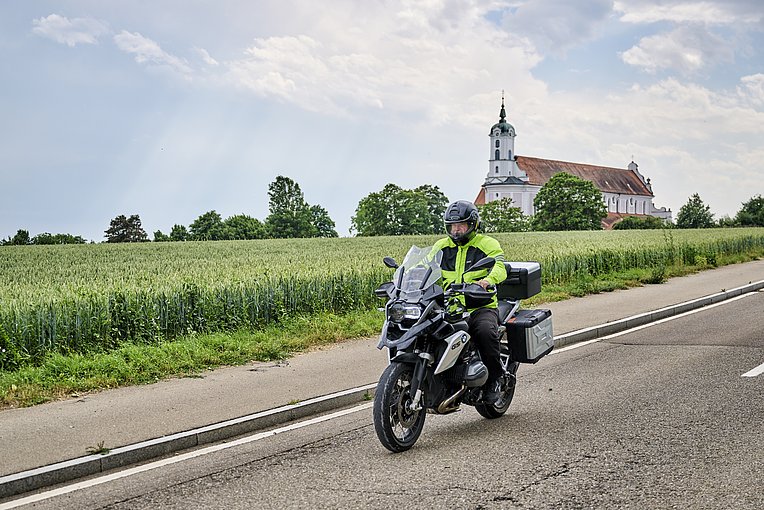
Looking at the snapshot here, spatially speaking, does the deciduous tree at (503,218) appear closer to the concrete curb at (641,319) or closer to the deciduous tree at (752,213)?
the deciduous tree at (752,213)

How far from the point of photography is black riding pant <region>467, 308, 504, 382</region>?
7367mm

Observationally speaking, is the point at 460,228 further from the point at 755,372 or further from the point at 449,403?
the point at 755,372

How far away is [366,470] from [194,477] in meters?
1.28

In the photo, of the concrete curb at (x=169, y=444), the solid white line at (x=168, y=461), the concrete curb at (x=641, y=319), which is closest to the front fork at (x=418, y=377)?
the solid white line at (x=168, y=461)

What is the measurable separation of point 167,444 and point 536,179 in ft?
556

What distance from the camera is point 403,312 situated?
22.2 ft

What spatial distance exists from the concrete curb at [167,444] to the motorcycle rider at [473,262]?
2003mm

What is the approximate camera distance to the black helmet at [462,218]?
7426mm

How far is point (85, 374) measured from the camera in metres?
9.80

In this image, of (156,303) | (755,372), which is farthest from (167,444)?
(755,372)

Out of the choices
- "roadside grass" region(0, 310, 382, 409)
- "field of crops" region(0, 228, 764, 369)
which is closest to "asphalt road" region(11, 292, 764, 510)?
"roadside grass" region(0, 310, 382, 409)

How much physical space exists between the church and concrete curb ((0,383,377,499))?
157 meters

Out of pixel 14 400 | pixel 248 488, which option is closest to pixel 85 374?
pixel 14 400

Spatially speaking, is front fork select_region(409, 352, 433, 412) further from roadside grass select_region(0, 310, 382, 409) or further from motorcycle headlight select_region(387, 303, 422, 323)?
roadside grass select_region(0, 310, 382, 409)
